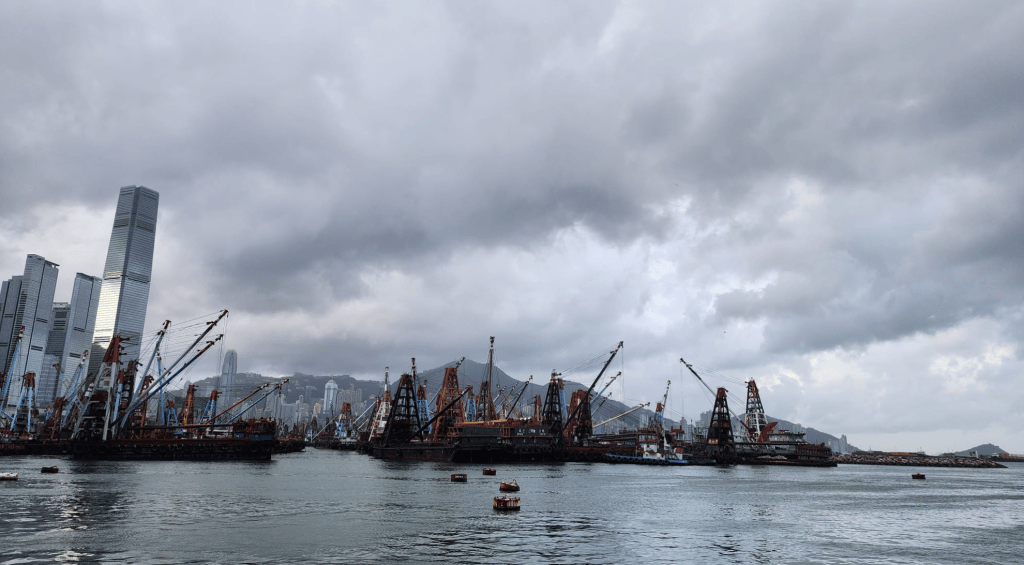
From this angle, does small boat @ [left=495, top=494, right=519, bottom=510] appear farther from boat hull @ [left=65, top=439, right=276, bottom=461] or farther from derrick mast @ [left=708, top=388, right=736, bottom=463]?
derrick mast @ [left=708, top=388, right=736, bottom=463]

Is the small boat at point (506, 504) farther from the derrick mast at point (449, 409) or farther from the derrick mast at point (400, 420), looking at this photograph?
the derrick mast at point (449, 409)

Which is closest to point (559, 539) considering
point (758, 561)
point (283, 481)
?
point (758, 561)

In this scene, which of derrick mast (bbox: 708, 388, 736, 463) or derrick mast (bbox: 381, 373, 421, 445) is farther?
derrick mast (bbox: 708, 388, 736, 463)

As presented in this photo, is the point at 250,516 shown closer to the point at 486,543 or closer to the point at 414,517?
the point at 414,517

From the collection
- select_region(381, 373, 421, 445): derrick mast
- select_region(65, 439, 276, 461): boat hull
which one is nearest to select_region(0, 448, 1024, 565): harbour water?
select_region(65, 439, 276, 461): boat hull

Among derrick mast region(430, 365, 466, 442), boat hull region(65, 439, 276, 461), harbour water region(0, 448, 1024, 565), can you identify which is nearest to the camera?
harbour water region(0, 448, 1024, 565)

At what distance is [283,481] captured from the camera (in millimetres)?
85938

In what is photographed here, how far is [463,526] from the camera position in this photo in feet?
149

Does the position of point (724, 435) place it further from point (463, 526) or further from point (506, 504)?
point (463, 526)

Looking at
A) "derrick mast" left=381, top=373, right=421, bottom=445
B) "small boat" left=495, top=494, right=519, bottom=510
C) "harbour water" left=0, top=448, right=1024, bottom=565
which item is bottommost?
"harbour water" left=0, top=448, right=1024, bottom=565

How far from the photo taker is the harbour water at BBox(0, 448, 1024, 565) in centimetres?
3503

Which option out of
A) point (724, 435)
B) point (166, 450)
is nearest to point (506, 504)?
point (166, 450)

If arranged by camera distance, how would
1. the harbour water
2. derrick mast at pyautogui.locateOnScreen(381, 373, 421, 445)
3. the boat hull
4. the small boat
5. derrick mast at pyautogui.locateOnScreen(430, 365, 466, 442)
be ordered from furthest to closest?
derrick mast at pyautogui.locateOnScreen(430, 365, 466, 442) → derrick mast at pyautogui.locateOnScreen(381, 373, 421, 445) → the boat hull → the small boat → the harbour water

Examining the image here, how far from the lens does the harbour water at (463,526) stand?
3503 centimetres
